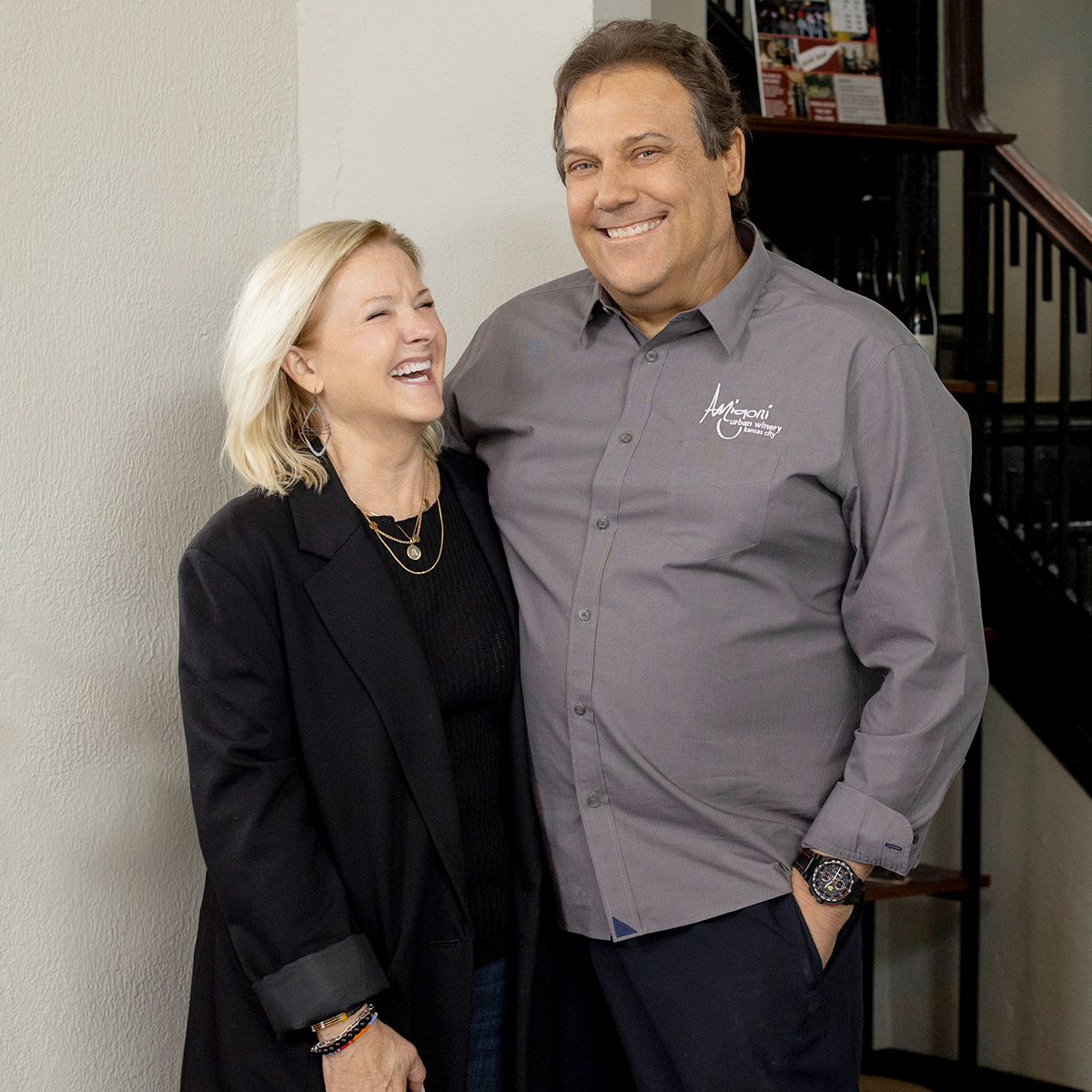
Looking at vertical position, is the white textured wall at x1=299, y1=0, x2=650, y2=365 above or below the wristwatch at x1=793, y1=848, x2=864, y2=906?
above

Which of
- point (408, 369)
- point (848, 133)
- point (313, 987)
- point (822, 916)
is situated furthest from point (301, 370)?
point (848, 133)

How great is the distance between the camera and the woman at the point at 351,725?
1.44 metres

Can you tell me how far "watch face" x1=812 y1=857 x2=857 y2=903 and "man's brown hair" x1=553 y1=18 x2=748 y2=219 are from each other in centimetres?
103

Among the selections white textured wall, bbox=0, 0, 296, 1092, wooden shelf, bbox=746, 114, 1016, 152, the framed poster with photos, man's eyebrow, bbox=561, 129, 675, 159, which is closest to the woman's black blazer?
white textured wall, bbox=0, 0, 296, 1092

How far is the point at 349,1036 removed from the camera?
1.45 meters

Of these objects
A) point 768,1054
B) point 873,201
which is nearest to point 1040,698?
point 873,201

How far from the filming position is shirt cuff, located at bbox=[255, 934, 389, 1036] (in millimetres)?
1427

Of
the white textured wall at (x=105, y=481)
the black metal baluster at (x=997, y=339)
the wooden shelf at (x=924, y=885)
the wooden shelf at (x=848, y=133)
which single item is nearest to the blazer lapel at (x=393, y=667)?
the white textured wall at (x=105, y=481)

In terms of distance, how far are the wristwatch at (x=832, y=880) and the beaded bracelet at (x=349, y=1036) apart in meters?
0.62

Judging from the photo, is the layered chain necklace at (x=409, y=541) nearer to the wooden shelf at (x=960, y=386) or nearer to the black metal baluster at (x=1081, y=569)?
the wooden shelf at (x=960, y=386)

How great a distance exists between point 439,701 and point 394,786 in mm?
129

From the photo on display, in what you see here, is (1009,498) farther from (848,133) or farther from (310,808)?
(310,808)

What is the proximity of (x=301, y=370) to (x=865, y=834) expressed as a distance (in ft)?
3.32

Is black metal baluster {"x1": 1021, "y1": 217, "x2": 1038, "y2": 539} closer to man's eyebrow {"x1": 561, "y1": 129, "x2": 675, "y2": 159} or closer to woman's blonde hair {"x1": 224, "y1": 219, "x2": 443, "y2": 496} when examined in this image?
man's eyebrow {"x1": 561, "y1": 129, "x2": 675, "y2": 159}
